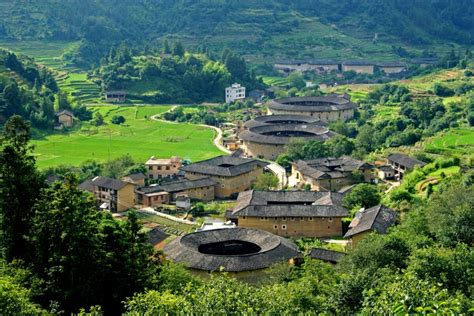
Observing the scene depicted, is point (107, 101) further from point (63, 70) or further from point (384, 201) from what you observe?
point (384, 201)

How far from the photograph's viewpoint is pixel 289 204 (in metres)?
33.9

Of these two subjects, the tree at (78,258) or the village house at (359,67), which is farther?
the village house at (359,67)

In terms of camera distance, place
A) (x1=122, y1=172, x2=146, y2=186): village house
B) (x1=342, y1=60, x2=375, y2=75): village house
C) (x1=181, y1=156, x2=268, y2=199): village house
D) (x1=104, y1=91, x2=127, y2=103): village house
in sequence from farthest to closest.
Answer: (x1=342, y1=60, x2=375, y2=75): village house → (x1=104, y1=91, x2=127, y2=103): village house → (x1=181, y1=156, x2=268, y2=199): village house → (x1=122, y1=172, x2=146, y2=186): village house

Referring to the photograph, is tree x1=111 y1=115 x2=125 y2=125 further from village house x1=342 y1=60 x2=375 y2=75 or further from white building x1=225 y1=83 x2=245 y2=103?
village house x1=342 y1=60 x2=375 y2=75

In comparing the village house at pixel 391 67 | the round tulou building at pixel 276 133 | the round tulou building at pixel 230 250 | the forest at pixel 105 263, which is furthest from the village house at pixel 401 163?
the village house at pixel 391 67

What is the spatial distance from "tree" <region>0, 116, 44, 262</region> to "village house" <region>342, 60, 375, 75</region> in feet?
263

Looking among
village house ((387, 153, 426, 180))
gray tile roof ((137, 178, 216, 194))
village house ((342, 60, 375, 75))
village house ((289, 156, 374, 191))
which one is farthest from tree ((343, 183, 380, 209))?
village house ((342, 60, 375, 75))

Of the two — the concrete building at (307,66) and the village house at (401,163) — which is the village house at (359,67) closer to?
the concrete building at (307,66)

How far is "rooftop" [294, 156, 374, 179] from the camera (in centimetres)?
4028

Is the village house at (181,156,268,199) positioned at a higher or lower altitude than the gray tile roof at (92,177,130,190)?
lower

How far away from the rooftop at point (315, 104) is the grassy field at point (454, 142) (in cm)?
1758

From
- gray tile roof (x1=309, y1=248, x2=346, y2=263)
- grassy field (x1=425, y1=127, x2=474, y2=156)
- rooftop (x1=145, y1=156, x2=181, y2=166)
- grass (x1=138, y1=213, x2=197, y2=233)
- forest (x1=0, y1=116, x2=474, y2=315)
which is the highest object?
forest (x1=0, y1=116, x2=474, y2=315)

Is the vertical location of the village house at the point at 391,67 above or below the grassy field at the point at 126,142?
above

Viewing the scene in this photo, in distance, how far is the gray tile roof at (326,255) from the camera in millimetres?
26016
